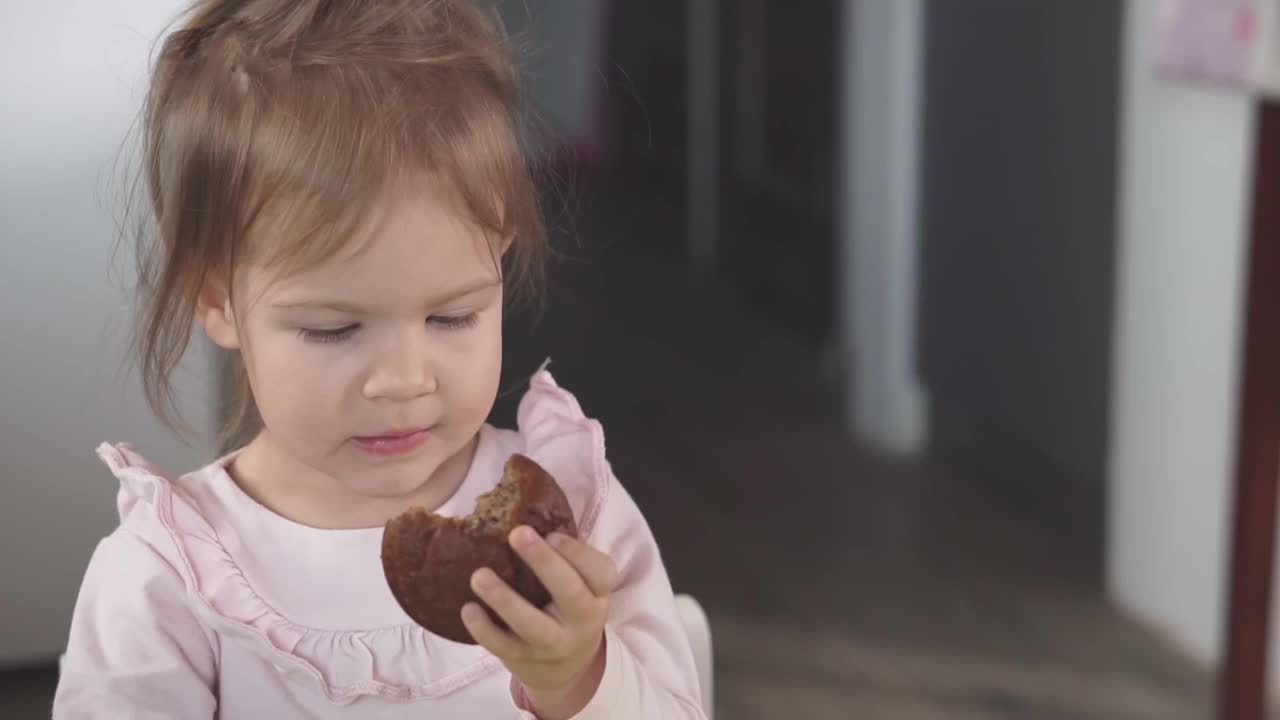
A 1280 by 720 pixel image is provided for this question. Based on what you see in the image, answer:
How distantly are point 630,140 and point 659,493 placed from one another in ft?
4.51

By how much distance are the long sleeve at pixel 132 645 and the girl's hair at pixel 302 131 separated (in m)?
0.09

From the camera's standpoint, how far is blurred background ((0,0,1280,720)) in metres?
1.67

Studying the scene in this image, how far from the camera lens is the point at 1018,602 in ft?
6.16

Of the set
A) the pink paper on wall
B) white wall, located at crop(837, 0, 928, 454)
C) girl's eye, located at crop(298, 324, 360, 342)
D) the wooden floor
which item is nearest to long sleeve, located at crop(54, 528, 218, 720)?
girl's eye, located at crop(298, 324, 360, 342)

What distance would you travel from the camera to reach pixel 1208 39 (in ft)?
5.21

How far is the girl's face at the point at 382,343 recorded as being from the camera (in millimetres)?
566

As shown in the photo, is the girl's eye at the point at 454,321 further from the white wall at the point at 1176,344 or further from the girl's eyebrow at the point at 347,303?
the white wall at the point at 1176,344

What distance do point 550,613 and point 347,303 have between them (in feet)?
0.43

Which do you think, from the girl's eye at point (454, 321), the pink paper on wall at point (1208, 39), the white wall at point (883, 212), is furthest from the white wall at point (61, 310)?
the white wall at point (883, 212)

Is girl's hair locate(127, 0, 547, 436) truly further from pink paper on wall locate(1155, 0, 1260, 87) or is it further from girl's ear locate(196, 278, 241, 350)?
pink paper on wall locate(1155, 0, 1260, 87)

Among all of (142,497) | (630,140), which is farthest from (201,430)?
(630,140)

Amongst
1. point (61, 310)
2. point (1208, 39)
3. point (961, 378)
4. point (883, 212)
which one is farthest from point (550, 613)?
point (883, 212)

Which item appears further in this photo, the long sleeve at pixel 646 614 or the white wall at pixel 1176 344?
the white wall at pixel 1176 344

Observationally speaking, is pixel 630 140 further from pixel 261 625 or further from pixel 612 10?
pixel 261 625
